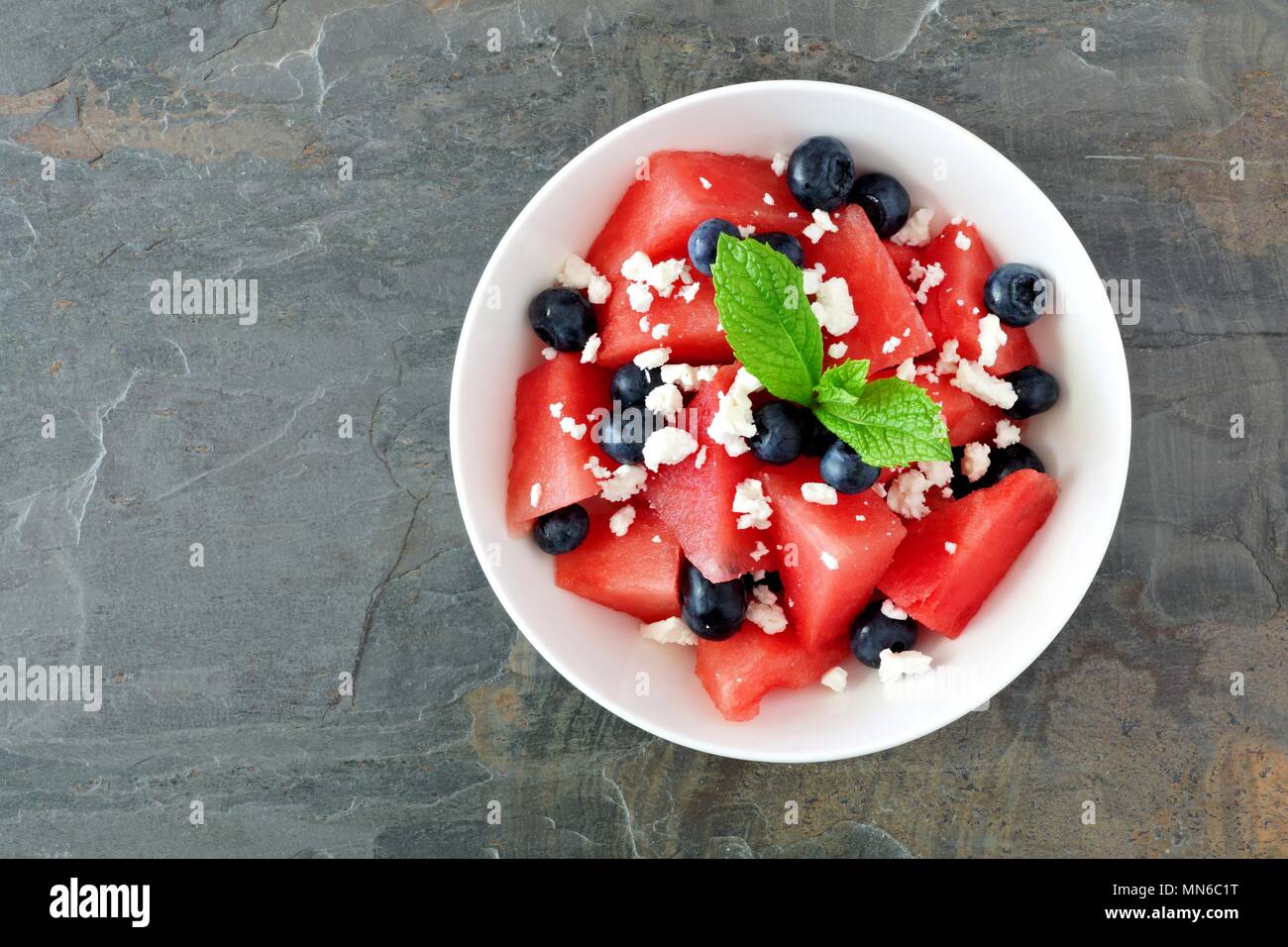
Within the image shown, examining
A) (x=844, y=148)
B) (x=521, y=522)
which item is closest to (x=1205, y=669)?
(x=844, y=148)

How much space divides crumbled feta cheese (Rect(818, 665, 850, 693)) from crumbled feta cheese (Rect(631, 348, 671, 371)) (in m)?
0.59

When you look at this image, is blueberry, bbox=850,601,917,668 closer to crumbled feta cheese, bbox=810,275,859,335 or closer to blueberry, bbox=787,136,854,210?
crumbled feta cheese, bbox=810,275,859,335

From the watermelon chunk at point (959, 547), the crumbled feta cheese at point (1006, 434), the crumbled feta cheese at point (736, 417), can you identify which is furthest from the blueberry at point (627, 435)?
the crumbled feta cheese at point (1006, 434)

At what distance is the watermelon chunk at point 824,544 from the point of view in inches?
57.5

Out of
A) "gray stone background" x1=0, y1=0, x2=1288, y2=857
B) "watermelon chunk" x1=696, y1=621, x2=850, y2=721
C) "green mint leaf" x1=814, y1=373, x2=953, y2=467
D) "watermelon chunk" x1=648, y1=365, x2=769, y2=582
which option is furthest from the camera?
"gray stone background" x1=0, y1=0, x2=1288, y2=857

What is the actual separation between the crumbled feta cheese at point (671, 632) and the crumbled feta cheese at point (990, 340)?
0.64 metres

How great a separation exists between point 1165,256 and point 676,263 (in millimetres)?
1017

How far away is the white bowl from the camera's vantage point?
154 cm

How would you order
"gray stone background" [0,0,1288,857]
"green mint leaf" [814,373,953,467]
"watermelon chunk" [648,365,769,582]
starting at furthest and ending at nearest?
"gray stone background" [0,0,1288,857] < "watermelon chunk" [648,365,769,582] < "green mint leaf" [814,373,953,467]

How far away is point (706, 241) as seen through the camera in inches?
58.1

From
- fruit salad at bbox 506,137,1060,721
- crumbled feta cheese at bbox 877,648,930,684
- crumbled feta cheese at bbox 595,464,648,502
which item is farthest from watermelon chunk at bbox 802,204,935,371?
crumbled feta cheese at bbox 877,648,930,684

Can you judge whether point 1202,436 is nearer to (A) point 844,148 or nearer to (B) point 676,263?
(A) point 844,148

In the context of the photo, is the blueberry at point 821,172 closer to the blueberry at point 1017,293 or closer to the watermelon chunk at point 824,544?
the blueberry at point 1017,293

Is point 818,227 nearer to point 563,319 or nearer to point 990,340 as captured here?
point 990,340
